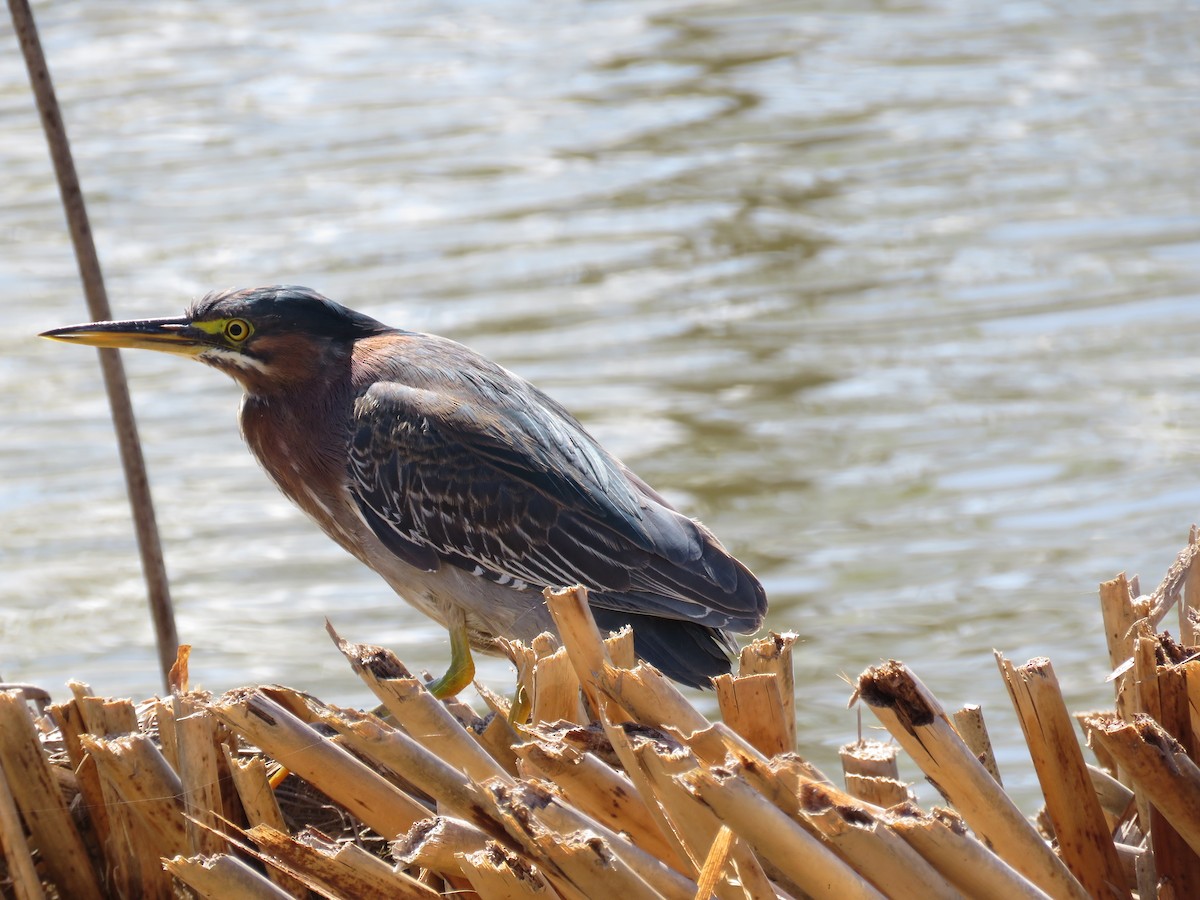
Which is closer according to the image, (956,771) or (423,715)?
(956,771)

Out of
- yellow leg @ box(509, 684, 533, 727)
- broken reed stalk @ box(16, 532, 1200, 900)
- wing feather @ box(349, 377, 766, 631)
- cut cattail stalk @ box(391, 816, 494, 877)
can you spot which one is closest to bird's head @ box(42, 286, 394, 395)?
wing feather @ box(349, 377, 766, 631)

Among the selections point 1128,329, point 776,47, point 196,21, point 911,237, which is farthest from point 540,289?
point 196,21

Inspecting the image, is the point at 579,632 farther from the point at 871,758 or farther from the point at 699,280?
the point at 699,280

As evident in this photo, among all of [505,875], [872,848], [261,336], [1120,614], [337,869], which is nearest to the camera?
[872,848]

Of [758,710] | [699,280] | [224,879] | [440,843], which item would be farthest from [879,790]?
[699,280]

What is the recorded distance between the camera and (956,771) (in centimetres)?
233

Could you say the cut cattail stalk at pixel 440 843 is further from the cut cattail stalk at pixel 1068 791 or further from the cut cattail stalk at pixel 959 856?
the cut cattail stalk at pixel 1068 791

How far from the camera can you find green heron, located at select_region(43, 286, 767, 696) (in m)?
4.24

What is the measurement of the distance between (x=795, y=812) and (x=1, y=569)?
500cm

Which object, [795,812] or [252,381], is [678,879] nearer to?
[795,812]

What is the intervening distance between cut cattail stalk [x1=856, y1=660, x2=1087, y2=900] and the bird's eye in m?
2.37

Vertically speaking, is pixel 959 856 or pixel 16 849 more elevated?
pixel 959 856

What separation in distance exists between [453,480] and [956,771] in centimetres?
216

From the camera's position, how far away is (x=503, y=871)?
7.24 feet
